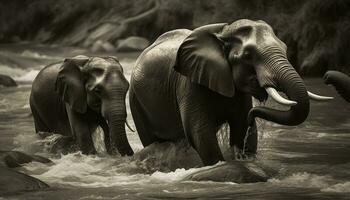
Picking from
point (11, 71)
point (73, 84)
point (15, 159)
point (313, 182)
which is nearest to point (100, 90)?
point (73, 84)

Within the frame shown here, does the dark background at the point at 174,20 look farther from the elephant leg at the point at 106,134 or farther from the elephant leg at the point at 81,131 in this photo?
the elephant leg at the point at 81,131

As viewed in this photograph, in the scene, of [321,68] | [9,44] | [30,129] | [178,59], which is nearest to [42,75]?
[30,129]

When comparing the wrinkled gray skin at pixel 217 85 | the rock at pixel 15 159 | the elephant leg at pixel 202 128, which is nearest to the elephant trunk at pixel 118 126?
the wrinkled gray skin at pixel 217 85

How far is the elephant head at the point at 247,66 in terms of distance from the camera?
787 centimetres

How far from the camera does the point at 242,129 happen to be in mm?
9133

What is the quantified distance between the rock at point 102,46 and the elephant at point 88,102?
1748 centimetres

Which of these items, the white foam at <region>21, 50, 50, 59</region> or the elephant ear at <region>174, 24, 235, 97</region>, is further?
the white foam at <region>21, 50, 50, 59</region>

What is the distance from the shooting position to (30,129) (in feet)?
47.3

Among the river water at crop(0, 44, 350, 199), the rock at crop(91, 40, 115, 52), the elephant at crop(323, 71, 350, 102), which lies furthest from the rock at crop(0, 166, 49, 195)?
the rock at crop(91, 40, 115, 52)

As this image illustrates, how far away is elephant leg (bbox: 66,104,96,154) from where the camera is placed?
1096 centimetres

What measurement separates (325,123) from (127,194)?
21.0ft

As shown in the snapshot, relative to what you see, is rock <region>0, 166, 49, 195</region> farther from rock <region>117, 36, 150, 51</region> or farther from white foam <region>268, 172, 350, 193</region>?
rock <region>117, 36, 150, 51</region>

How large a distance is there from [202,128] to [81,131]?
2.58 m

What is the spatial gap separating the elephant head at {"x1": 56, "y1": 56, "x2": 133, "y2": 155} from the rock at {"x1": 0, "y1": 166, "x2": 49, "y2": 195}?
1.94 metres
